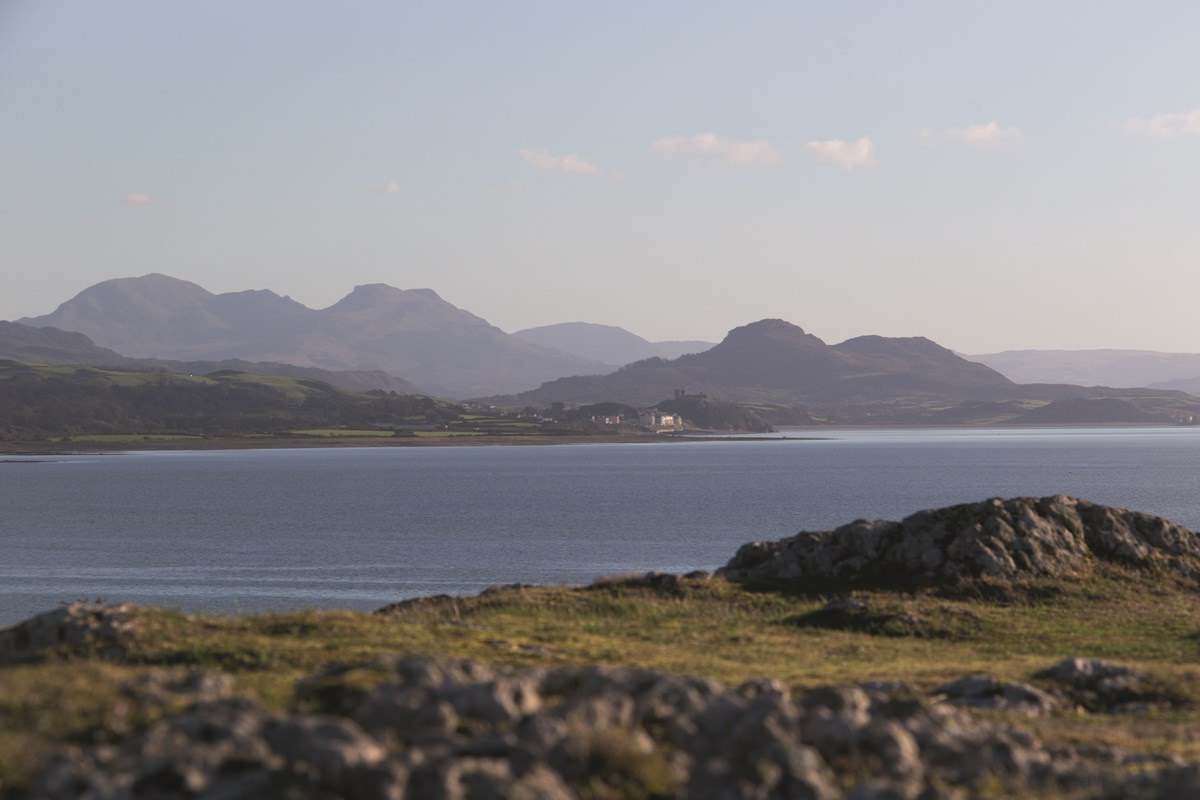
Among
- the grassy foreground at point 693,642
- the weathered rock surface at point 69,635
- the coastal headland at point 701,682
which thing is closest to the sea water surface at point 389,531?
the grassy foreground at point 693,642

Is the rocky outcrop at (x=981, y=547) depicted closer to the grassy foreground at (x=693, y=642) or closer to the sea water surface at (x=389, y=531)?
the grassy foreground at (x=693, y=642)

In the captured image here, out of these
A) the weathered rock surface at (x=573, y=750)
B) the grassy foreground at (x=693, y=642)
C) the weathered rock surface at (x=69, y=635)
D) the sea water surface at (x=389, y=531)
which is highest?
the weathered rock surface at (x=573, y=750)

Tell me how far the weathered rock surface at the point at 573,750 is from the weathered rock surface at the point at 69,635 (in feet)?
38.7

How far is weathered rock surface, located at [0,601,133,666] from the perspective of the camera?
93.2 ft

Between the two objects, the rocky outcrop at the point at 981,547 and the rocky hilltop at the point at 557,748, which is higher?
the rocky hilltop at the point at 557,748

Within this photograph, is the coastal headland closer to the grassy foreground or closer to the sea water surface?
the grassy foreground

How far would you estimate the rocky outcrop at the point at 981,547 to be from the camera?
162 feet

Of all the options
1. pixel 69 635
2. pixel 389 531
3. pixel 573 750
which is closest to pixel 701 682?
pixel 573 750

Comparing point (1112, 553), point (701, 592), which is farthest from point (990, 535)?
point (701, 592)

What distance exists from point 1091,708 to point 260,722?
2008 centimetres

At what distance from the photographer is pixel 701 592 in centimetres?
4700

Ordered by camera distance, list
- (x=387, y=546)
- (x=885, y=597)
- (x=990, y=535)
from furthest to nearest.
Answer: (x=387, y=546) → (x=990, y=535) → (x=885, y=597)

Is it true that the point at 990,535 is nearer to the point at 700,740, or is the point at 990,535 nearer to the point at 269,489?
the point at 700,740

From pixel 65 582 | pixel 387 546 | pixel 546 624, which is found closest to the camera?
pixel 546 624
